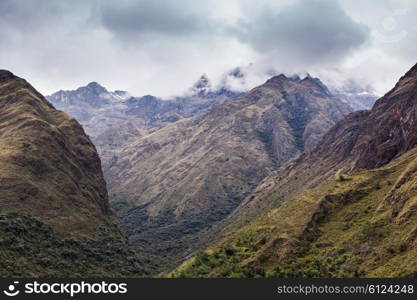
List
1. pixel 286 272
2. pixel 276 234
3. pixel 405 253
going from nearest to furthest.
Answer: pixel 405 253 → pixel 286 272 → pixel 276 234

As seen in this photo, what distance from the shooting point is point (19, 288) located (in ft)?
247

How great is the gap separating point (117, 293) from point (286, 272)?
65.4 metres

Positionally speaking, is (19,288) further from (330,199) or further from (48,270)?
(48,270)

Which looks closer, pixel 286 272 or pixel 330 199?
pixel 286 272

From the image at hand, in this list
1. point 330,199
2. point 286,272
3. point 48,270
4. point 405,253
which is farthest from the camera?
point 48,270

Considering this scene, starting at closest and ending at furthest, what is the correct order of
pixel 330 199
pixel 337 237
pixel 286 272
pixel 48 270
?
pixel 286 272, pixel 337 237, pixel 330 199, pixel 48 270

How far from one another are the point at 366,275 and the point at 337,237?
28.9 meters

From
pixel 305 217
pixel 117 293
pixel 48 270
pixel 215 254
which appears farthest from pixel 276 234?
pixel 48 270

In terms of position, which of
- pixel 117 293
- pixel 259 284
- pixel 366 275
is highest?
pixel 117 293

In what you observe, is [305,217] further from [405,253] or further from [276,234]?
[405,253]

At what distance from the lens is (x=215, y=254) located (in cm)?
15275

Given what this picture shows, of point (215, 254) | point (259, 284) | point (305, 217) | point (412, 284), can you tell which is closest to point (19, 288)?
point (259, 284)

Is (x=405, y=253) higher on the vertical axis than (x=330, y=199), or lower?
lower

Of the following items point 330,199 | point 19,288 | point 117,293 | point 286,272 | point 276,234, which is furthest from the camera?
point 330,199
